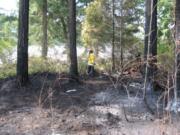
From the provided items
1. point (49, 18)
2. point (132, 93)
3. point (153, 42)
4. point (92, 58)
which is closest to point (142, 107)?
point (132, 93)

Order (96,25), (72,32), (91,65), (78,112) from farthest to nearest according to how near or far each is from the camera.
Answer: (96,25) < (91,65) < (72,32) < (78,112)

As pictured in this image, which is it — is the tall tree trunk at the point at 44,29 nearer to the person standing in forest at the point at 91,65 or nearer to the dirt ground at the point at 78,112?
the person standing in forest at the point at 91,65

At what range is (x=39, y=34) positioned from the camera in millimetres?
33969

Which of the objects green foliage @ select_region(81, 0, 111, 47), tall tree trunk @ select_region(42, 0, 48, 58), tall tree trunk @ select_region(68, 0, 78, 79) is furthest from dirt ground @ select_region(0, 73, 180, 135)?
tall tree trunk @ select_region(42, 0, 48, 58)

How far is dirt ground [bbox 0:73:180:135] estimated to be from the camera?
988cm

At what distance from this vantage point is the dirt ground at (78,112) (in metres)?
9.88

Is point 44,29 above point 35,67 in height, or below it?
above

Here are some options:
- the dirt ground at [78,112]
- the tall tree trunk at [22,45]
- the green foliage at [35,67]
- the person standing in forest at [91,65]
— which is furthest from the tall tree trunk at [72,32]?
the person standing in forest at [91,65]

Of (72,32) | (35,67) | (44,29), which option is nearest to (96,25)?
(44,29)

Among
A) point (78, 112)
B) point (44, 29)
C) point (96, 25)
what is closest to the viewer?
point (78, 112)

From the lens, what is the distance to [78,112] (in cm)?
1189

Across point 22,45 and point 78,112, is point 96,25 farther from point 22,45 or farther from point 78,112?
point 78,112

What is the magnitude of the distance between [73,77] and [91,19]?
974cm

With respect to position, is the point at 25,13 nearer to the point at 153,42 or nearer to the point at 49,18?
the point at 153,42
